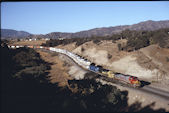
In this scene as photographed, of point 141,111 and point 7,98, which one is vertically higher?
point 7,98

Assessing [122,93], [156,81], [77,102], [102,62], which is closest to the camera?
[77,102]

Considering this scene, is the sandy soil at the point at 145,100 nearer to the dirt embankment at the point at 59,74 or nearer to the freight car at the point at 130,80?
the freight car at the point at 130,80

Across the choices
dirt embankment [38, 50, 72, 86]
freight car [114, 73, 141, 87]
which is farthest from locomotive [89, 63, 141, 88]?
dirt embankment [38, 50, 72, 86]

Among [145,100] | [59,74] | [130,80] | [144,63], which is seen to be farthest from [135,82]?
[59,74]

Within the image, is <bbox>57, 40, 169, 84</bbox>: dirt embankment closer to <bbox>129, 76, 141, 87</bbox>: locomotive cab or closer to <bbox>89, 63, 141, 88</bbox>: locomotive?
<bbox>89, 63, 141, 88</bbox>: locomotive

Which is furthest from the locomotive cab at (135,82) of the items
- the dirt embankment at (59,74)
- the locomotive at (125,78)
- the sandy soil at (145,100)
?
Result: the dirt embankment at (59,74)

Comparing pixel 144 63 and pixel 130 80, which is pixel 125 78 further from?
pixel 144 63

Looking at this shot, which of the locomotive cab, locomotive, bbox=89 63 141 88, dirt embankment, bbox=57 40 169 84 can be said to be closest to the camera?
the locomotive cab

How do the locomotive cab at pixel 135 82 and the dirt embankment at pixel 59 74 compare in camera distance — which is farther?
the dirt embankment at pixel 59 74

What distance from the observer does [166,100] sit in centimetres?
2872

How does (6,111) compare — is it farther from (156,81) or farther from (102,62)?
(102,62)

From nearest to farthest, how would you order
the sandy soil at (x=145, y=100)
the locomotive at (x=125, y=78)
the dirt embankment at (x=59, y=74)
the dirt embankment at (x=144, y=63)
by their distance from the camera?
the sandy soil at (x=145, y=100) → the locomotive at (x=125, y=78) → the dirt embankment at (x=59, y=74) → the dirt embankment at (x=144, y=63)

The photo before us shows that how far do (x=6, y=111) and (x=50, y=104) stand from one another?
19.8 ft

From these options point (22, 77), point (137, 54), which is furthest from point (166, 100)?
point (137, 54)
